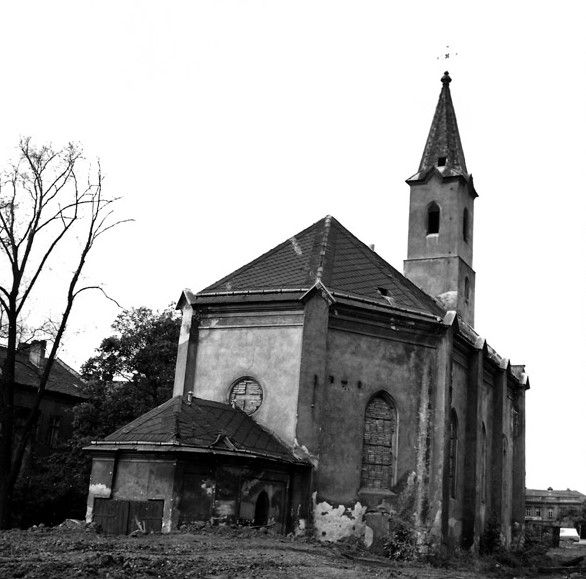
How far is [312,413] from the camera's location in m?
22.8

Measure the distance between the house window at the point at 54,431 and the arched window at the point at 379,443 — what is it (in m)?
22.1

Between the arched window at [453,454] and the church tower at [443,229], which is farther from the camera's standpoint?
the church tower at [443,229]

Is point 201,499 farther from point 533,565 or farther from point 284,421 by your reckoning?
point 533,565

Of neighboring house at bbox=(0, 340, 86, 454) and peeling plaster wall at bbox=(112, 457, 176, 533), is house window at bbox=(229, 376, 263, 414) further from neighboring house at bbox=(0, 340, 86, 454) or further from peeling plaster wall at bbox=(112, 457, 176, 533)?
neighboring house at bbox=(0, 340, 86, 454)

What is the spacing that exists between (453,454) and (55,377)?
24559mm

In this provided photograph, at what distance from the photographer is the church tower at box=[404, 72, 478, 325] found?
3266 centimetres

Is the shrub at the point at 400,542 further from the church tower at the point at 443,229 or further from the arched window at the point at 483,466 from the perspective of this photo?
the church tower at the point at 443,229

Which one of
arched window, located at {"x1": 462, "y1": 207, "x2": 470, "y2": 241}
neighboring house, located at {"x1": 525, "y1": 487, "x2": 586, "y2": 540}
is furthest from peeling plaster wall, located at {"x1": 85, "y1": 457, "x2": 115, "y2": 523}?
neighboring house, located at {"x1": 525, "y1": 487, "x2": 586, "y2": 540}

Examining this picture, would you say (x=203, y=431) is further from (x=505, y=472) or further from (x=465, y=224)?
(x=465, y=224)

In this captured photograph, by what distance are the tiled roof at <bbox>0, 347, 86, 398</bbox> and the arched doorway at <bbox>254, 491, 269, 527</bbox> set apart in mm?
19504

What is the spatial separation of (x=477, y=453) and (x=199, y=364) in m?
9.92

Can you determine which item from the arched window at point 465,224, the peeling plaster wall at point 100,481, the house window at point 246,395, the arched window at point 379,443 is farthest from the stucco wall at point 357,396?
the arched window at point 465,224

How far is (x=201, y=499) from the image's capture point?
65.3ft

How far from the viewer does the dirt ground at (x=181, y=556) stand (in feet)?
40.9
